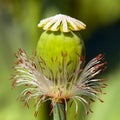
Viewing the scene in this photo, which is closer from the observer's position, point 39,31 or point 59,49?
point 59,49

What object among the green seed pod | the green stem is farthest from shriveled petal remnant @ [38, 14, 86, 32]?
the green stem

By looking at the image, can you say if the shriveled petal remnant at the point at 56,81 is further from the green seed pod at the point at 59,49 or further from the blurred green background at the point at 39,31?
the blurred green background at the point at 39,31

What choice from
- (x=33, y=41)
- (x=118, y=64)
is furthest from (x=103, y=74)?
(x=33, y=41)

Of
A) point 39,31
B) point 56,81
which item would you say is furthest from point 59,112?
point 39,31

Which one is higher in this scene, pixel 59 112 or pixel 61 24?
pixel 61 24

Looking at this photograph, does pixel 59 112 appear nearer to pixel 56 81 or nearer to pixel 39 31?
pixel 56 81

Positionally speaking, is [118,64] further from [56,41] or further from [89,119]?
[56,41]
